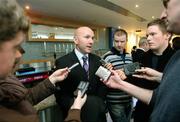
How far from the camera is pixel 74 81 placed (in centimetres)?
238

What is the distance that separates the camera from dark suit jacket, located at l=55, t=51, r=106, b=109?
7.79 feet

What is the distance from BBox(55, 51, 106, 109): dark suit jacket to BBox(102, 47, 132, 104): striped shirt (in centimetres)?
47

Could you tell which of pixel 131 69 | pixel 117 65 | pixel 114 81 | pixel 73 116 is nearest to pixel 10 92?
pixel 73 116

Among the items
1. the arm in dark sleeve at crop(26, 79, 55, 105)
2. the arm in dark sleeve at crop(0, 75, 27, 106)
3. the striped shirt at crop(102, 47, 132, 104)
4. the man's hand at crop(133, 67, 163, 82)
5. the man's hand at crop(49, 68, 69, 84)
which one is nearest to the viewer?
the arm in dark sleeve at crop(0, 75, 27, 106)

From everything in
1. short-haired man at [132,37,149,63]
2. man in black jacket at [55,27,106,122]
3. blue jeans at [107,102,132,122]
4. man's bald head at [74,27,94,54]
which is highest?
man's bald head at [74,27,94,54]

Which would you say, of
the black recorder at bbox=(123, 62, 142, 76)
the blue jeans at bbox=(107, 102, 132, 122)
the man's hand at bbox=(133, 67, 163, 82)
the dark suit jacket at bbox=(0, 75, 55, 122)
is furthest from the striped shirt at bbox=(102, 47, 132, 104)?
the dark suit jacket at bbox=(0, 75, 55, 122)

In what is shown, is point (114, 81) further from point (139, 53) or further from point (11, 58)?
point (139, 53)

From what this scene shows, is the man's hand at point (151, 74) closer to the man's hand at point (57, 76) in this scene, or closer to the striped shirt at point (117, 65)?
the man's hand at point (57, 76)

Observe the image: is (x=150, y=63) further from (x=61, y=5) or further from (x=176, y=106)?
(x=61, y=5)

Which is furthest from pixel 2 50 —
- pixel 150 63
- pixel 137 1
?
pixel 137 1

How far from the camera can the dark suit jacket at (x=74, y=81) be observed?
2.38 m

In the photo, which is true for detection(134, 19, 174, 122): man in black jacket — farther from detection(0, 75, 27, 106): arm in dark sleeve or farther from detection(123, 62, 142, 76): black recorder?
detection(0, 75, 27, 106): arm in dark sleeve

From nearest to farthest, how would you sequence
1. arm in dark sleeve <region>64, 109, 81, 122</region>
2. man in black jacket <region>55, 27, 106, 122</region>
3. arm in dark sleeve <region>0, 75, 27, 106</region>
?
arm in dark sleeve <region>0, 75, 27, 106</region> < arm in dark sleeve <region>64, 109, 81, 122</region> < man in black jacket <region>55, 27, 106, 122</region>

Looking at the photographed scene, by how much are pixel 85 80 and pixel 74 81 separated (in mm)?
116
